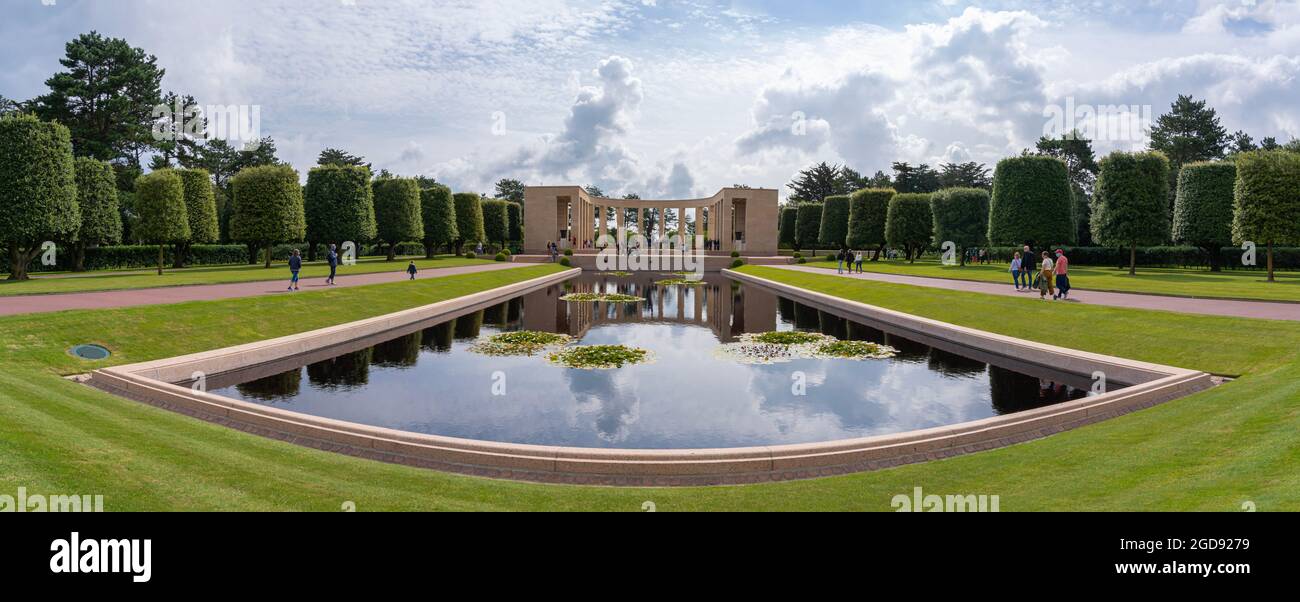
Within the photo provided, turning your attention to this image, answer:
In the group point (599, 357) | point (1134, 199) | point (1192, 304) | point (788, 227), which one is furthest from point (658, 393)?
point (788, 227)

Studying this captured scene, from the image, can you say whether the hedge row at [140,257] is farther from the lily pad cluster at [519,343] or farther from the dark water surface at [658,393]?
the lily pad cluster at [519,343]

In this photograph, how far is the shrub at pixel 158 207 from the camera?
43.0 m

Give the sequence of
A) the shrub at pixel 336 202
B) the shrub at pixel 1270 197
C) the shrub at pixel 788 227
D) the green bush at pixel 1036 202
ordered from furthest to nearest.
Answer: the shrub at pixel 788 227 → the shrub at pixel 336 202 → the green bush at pixel 1036 202 → the shrub at pixel 1270 197

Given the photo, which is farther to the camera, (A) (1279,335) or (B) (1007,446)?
(A) (1279,335)

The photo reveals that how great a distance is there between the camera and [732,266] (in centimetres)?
6775

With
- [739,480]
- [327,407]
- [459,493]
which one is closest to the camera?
[459,493]

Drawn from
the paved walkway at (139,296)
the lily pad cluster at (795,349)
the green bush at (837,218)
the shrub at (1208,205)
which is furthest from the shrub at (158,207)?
the shrub at (1208,205)

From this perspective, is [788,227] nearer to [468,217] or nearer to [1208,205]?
[468,217]

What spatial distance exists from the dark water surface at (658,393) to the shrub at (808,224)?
230ft

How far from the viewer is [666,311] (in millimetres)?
31375

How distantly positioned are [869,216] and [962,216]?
413 inches
